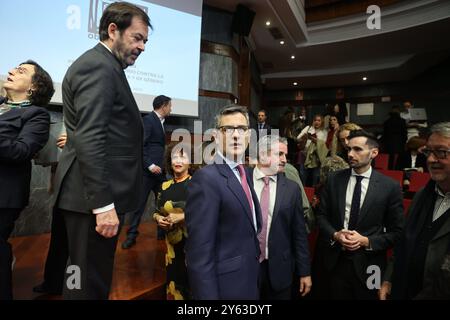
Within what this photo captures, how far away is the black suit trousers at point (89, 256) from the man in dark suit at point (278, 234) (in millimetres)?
711

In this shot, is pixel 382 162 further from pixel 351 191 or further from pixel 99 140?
pixel 99 140

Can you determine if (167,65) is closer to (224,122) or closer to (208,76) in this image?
(208,76)

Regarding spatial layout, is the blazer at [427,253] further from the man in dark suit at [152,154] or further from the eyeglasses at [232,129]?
the man in dark suit at [152,154]

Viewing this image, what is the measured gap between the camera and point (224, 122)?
137 cm

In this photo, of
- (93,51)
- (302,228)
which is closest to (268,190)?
(302,228)

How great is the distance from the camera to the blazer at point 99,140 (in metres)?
1.05

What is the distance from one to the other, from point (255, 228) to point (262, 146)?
0.68m

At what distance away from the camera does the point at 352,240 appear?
1607 mm

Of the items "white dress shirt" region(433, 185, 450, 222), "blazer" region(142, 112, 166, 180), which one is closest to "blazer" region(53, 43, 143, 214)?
"white dress shirt" region(433, 185, 450, 222)

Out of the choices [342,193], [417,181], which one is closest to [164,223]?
[342,193]

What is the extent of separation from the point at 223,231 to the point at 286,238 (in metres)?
0.50

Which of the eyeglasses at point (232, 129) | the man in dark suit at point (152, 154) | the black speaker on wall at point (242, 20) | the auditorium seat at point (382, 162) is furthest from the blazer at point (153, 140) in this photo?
the auditorium seat at point (382, 162)

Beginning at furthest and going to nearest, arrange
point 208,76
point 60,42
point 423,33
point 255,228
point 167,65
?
1. point 423,33
2. point 208,76
3. point 167,65
4. point 60,42
5. point 255,228

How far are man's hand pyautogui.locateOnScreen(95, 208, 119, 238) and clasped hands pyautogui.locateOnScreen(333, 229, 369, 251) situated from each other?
46.2 inches
